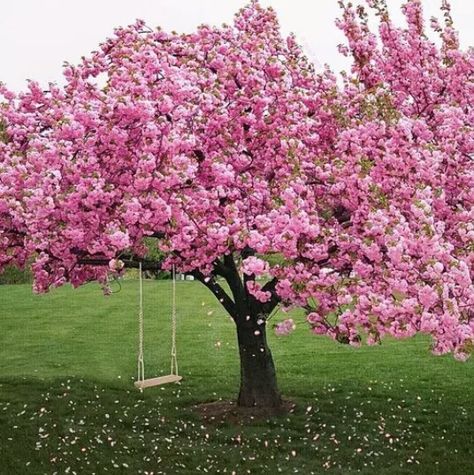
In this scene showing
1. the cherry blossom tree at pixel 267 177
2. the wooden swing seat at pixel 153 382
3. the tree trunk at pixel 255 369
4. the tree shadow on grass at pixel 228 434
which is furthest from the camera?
the tree trunk at pixel 255 369

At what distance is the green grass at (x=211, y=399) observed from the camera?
12484 mm

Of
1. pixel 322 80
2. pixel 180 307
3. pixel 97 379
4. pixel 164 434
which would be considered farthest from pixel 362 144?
pixel 180 307

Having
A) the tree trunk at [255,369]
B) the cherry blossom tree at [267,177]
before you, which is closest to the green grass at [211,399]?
the tree trunk at [255,369]

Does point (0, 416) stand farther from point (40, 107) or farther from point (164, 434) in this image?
point (40, 107)

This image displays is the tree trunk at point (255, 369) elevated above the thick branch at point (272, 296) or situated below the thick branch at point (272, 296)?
below

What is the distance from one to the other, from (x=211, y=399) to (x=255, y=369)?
2225 millimetres

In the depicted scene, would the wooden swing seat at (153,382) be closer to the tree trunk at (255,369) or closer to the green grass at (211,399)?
the green grass at (211,399)

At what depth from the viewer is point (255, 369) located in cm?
1501

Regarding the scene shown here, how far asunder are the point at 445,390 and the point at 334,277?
→ 26.6 ft

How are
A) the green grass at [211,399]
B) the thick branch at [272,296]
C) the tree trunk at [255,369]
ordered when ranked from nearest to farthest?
the green grass at [211,399], the thick branch at [272,296], the tree trunk at [255,369]

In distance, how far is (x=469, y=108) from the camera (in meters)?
13.4

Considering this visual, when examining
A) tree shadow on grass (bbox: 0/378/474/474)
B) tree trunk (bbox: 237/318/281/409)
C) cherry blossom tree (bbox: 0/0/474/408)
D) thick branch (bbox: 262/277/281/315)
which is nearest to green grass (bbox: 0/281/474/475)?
tree shadow on grass (bbox: 0/378/474/474)

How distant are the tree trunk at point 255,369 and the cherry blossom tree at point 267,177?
56.0 inches

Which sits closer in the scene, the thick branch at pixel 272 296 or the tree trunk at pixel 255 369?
the thick branch at pixel 272 296
